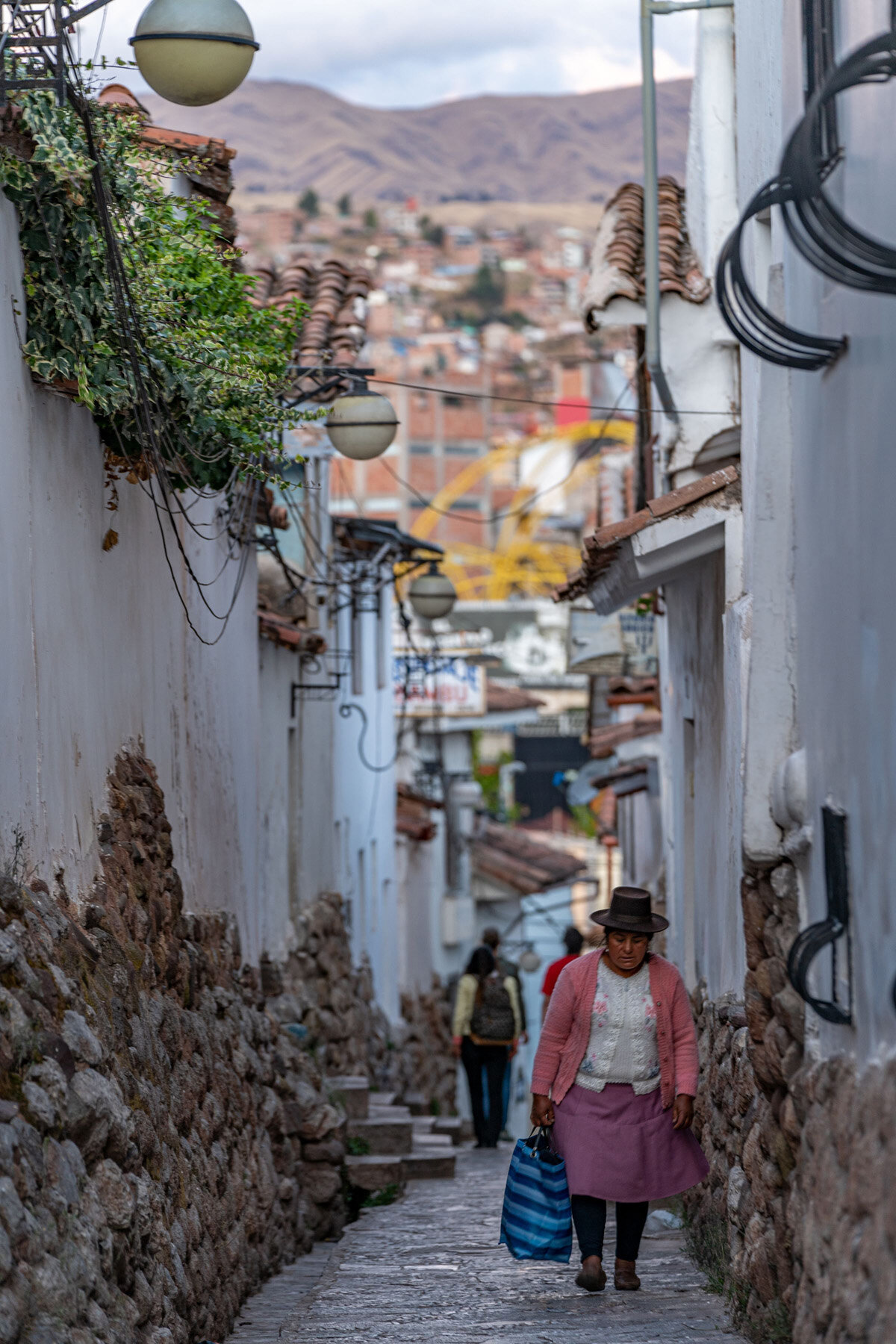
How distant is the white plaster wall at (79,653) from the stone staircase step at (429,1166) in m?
4.40

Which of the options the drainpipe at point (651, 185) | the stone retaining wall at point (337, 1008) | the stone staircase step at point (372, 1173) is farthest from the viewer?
the stone retaining wall at point (337, 1008)

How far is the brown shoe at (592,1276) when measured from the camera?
823cm

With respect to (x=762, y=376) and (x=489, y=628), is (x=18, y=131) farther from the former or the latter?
(x=489, y=628)

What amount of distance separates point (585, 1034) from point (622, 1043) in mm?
172

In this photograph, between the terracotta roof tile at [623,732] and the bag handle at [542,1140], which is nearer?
the bag handle at [542,1140]

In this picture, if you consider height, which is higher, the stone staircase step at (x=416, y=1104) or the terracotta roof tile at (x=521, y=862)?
the terracotta roof tile at (x=521, y=862)

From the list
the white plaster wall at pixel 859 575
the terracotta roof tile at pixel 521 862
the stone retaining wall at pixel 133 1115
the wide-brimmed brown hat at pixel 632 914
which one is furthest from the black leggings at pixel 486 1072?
the terracotta roof tile at pixel 521 862

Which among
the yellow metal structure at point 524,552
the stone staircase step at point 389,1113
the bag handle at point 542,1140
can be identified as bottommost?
the stone staircase step at point 389,1113

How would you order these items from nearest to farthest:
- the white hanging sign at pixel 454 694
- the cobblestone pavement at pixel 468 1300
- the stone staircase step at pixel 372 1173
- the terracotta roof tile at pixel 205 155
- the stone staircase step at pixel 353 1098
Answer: the cobblestone pavement at pixel 468 1300 → the terracotta roof tile at pixel 205 155 → the stone staircase step at pixel 372 1173 → the stone staircase step at pixel 353 1098 → the white hanging sign at pixel 454 694

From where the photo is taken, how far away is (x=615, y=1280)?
328 inches

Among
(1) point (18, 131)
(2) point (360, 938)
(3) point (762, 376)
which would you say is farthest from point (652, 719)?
(1) point (18, 131)

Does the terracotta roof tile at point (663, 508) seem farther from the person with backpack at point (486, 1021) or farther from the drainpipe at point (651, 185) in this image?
the person with backpack at point (486, 1021)

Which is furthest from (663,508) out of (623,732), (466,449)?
(466,449)

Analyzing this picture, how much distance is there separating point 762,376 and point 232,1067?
4653mm
